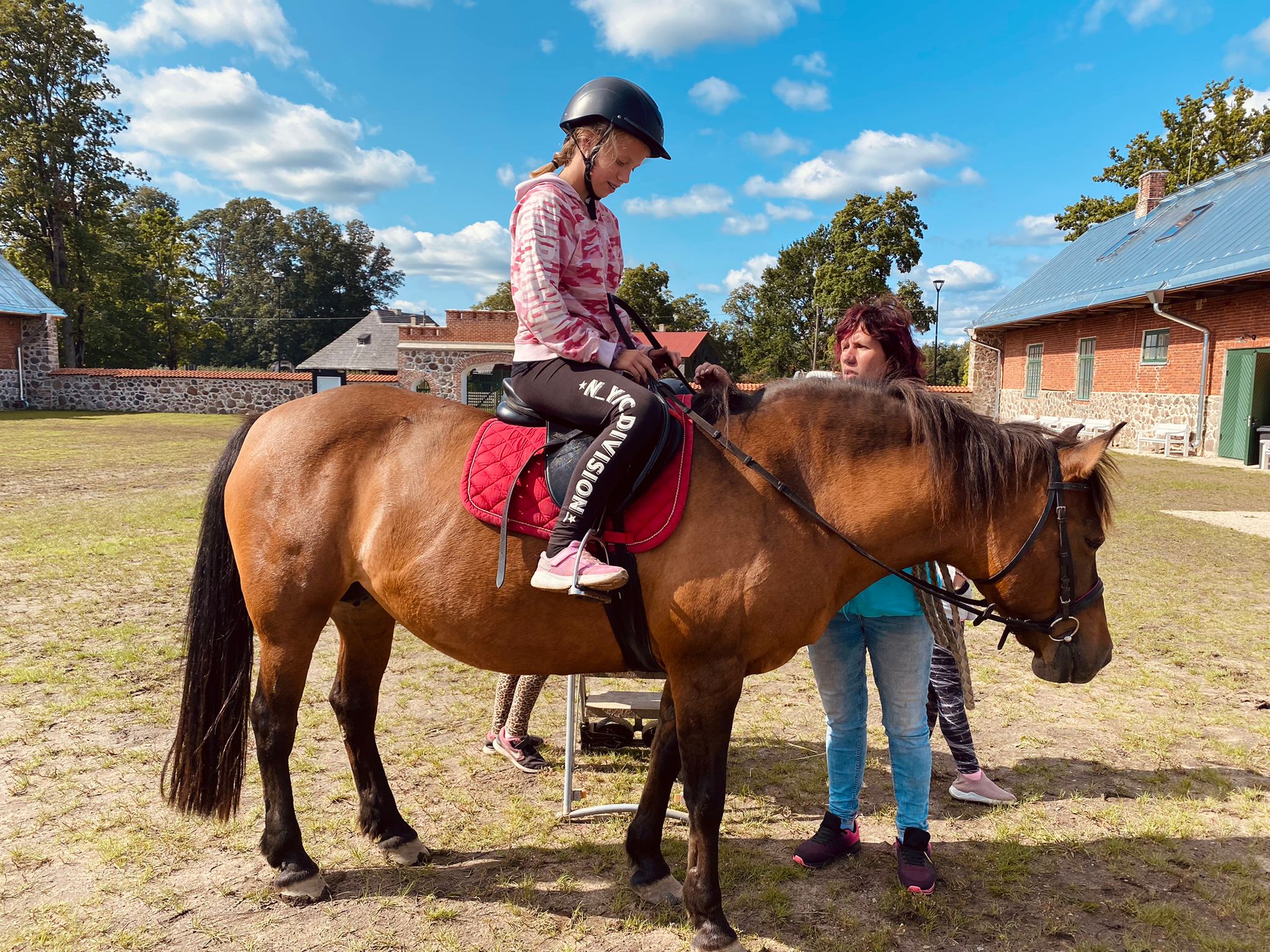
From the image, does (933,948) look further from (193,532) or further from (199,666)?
(193,532)

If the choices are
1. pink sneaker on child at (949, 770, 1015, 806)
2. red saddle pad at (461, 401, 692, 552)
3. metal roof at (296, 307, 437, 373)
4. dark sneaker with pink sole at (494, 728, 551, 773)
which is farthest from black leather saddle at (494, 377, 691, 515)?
metal roof at (296, 307, 437, 373)

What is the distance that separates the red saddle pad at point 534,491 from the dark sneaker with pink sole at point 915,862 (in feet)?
5.72

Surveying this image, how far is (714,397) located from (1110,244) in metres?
28.2

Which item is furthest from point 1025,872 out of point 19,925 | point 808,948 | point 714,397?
point 19,925

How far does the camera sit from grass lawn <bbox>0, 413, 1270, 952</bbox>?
2.70m

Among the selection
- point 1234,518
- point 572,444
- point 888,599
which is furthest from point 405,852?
point 1234,518

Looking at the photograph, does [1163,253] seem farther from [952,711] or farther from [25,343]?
[25,343]

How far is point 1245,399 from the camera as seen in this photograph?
16750 mm

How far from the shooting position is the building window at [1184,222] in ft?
68.7

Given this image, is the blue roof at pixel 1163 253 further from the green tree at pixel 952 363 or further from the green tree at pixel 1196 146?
the green tree at pixel 952 363

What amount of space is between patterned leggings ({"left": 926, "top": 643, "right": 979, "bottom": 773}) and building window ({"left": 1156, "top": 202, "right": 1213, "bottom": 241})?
2346 centimetres

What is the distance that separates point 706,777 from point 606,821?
1132 millimetres

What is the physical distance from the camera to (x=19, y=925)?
101 inches

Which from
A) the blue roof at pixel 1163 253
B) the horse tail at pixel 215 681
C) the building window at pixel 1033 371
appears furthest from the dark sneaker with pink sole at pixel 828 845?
the building window at pixel 1033 371
